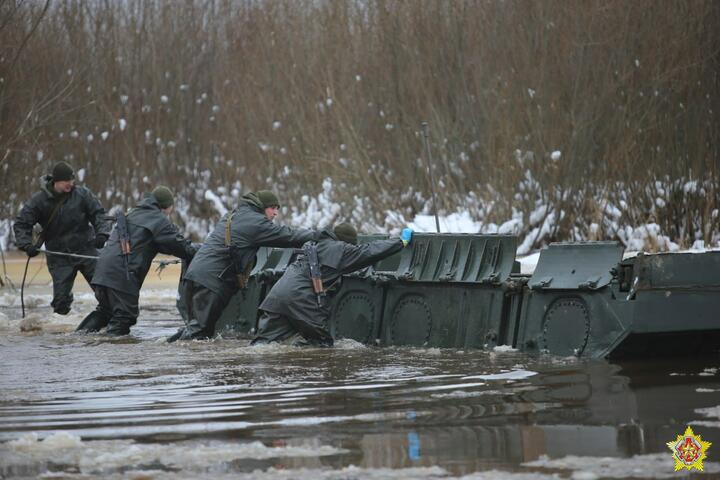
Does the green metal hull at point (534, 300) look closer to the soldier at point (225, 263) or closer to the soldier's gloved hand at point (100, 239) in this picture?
the soldier at point (225, 263)

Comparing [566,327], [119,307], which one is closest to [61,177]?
[119,307]

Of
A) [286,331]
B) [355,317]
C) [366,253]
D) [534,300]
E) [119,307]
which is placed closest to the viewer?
[534,300]

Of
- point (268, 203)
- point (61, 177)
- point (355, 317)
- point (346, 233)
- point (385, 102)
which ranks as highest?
point (385, 102)

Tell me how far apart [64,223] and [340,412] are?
28.2 feet

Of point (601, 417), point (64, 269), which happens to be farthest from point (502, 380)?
point (64, 269)

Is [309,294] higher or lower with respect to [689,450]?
higher

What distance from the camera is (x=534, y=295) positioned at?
13.0m

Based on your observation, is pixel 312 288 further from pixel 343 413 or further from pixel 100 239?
pixel 343 413

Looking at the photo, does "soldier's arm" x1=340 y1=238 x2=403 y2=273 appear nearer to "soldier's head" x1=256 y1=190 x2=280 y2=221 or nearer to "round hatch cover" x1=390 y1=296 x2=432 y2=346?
"round hatch cover" x1=390 y1=296 x2=432 y2=346

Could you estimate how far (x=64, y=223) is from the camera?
17188mm

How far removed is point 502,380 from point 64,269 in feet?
25.6

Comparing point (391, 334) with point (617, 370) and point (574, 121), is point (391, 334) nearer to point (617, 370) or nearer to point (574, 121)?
point (617, 370)

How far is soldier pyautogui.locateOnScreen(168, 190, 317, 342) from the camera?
14883 mm

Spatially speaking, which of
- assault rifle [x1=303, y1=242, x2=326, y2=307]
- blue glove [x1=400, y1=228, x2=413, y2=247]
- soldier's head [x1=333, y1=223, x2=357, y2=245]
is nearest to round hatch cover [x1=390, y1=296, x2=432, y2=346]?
blue glove [x1=400, y1=228, x2=413, y2=247]
